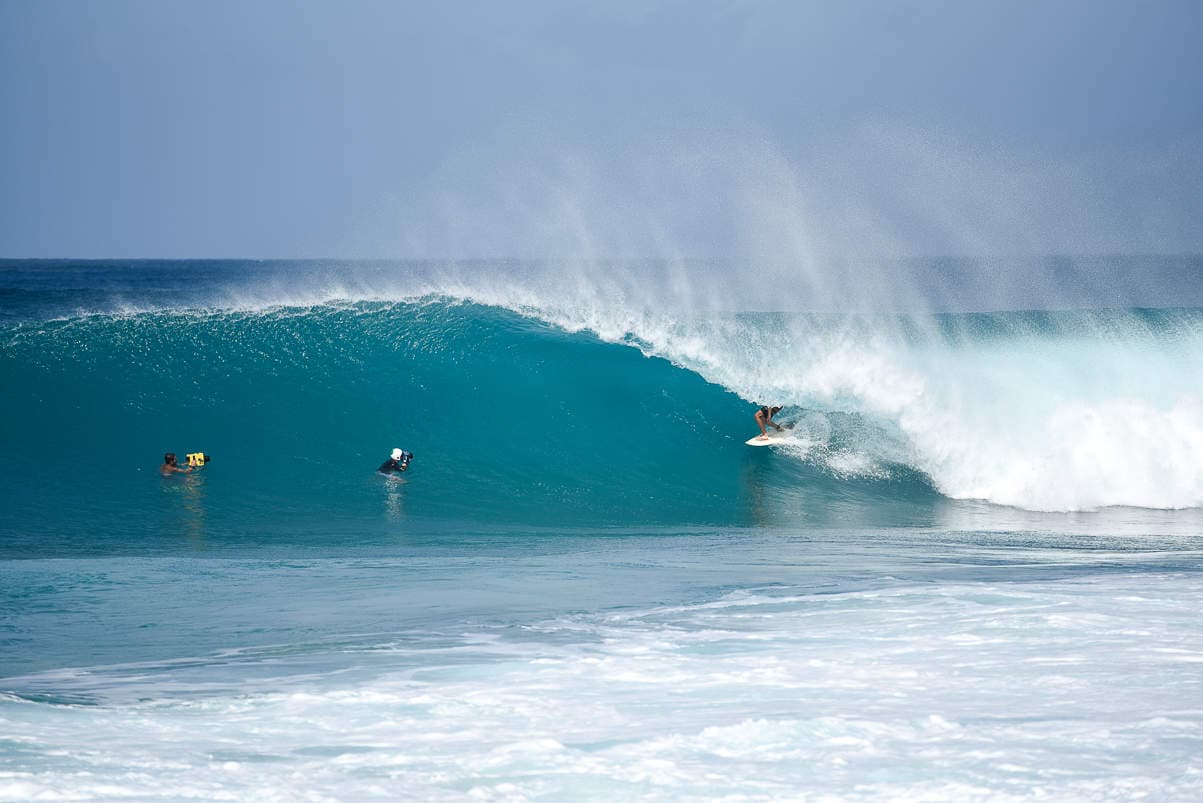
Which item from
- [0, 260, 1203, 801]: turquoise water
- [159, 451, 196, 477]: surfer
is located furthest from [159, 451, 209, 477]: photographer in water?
[0, 260, 1203, 801]: turquoise water

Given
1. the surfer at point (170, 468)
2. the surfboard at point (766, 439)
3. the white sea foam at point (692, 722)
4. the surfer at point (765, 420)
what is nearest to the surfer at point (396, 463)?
the surfer at point (170, 468)

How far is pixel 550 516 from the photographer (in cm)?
1102

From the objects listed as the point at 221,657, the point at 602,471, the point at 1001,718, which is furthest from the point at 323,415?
the point at 1001,718

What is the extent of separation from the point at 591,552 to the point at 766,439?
516cm

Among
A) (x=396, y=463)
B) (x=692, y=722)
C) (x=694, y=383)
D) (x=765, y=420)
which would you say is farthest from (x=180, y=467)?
(x=692, y=722)

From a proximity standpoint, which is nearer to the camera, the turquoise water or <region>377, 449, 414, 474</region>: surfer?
the turquoise water

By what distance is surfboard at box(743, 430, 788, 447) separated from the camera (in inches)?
533

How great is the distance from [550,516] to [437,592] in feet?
13.1

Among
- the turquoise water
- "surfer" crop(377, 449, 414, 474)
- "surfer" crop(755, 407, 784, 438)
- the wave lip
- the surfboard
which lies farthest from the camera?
"surfer" crop(755, 407, 784, 438)

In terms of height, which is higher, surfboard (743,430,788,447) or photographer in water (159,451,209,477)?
surfboard (743,430,788,447)

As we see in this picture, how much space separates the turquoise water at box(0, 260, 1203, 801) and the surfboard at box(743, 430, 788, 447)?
0.25 metres

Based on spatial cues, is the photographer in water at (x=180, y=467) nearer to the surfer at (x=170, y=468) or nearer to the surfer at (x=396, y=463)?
the surfer at (x=170, y=468)

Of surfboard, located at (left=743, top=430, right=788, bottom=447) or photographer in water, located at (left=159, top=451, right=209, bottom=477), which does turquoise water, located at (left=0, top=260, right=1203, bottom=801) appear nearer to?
photographer in water, located at (left=159, top=451, right=209, bottom=477)

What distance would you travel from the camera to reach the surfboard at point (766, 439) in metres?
13.5
